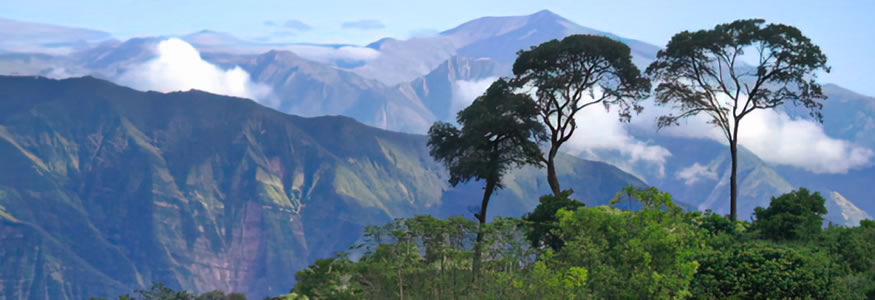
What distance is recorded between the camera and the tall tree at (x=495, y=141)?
37156 mm

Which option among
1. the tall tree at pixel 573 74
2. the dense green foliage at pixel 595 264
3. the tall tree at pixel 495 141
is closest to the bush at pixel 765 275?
the dense green foliage at pixel 595 264

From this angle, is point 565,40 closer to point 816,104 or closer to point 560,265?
point 816,104

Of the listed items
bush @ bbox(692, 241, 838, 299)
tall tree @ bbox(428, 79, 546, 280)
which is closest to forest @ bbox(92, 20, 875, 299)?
bush @ bbox(692, 241, 838, 299)

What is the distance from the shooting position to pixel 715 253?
1812 centimetres

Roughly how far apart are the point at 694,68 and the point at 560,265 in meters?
28.8

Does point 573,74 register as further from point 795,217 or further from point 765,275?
point 765,275

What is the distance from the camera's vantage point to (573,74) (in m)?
40.3

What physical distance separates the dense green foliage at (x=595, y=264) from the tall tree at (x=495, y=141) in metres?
14.6

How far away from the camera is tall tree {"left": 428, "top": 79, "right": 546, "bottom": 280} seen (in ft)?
122

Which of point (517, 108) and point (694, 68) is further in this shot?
point (694, 68)

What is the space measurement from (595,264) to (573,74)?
82.5 ft

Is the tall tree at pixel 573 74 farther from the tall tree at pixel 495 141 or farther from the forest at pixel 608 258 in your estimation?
the forest at pixel 608 258

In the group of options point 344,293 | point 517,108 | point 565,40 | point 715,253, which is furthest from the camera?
point 565,40

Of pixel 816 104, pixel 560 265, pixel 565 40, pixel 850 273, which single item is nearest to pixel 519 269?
pixel 560 265
